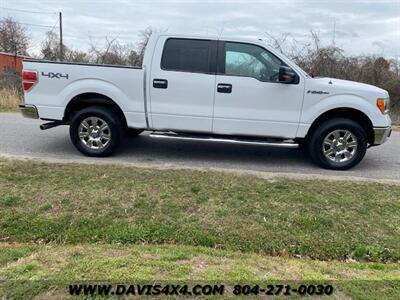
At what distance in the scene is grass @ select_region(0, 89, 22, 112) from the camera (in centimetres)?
1254

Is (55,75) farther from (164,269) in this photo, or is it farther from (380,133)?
(380,133)

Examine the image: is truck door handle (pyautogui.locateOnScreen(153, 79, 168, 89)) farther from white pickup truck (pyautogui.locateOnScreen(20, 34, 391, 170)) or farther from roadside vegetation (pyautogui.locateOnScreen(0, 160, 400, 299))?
roadside vegetation (pyautogui.locateOnScreen(0, 160, 400, 299))

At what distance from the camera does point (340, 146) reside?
6.22 meters

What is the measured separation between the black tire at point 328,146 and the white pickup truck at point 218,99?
0.05 feet

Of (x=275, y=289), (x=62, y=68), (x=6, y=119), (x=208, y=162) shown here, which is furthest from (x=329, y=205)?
(x=6, y=119)

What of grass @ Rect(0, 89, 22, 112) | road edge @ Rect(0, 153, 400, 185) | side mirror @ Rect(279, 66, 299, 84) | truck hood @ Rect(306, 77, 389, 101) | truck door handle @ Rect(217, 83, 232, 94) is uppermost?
side mirror @ Rect(279, 66, 299, 84)

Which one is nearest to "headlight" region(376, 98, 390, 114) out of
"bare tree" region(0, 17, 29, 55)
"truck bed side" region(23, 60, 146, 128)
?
"truck bed side" region(23, 60, 146, 128)

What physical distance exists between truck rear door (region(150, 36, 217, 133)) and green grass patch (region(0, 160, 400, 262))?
1198 mm

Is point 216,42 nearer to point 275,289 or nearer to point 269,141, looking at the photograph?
point 269,141

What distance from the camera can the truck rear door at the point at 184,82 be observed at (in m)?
6.05

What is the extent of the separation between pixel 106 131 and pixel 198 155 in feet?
5.51

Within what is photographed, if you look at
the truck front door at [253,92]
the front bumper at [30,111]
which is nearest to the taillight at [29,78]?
the front bumper at [30,111]

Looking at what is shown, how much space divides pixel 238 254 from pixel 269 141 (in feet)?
9.90

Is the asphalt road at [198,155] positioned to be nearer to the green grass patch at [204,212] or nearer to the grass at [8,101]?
the green grass patch at [204,212]
